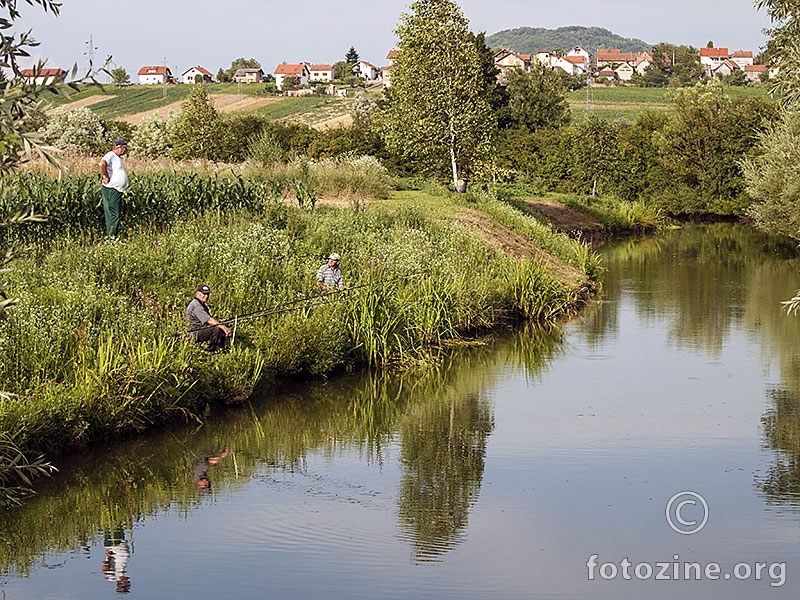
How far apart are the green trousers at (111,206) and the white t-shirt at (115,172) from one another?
0.16m

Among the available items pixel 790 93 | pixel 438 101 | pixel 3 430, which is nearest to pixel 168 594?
pixel 3 430

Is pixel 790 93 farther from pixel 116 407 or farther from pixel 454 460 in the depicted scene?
pixel 116 407

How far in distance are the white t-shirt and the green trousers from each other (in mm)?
160

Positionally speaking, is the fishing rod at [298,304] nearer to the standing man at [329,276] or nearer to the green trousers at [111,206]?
the standing man at [329,276]

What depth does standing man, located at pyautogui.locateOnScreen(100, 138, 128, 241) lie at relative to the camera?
53.9ft

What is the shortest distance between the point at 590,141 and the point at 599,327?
97.5 feet

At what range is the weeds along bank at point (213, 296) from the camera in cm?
1229

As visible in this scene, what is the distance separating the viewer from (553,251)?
27297mm

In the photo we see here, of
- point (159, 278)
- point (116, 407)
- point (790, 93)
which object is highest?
point (790, 93)

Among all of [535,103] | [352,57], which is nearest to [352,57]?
[352,57]

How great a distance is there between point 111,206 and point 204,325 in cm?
388

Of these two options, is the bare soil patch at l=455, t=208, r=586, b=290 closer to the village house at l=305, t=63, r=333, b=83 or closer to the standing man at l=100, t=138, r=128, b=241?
the standing man at l=100, t=138, r=128, b=241

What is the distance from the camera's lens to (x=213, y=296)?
53.1ft

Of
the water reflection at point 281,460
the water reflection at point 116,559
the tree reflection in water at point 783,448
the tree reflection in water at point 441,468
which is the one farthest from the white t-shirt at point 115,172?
the tree reflection in water at point 783,448
